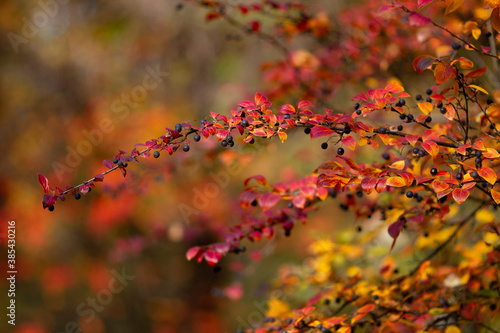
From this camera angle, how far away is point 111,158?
6.68 m

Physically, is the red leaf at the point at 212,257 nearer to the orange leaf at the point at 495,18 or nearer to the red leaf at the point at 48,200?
the red leaf at the point at 48,200

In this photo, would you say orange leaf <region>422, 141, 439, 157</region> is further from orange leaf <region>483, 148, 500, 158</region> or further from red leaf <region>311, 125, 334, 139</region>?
red leaf <region>311, 125, 334, 139</region>

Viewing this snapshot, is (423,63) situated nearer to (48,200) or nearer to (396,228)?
(396,228)

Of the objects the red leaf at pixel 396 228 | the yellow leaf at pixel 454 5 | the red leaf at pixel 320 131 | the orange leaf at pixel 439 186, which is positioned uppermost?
the yellow leaf at pixel 454 5

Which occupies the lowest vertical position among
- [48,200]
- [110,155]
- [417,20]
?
[48,200]

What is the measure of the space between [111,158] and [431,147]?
5.83m

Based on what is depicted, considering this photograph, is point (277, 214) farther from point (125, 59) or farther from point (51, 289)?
point (125, 59)

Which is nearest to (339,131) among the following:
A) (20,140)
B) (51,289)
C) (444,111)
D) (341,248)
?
(444,111)

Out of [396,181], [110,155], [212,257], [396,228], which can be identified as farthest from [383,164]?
[110,155]

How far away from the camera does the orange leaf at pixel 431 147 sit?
1.44 m

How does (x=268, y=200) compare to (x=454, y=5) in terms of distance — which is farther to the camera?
(x=268, y=200)

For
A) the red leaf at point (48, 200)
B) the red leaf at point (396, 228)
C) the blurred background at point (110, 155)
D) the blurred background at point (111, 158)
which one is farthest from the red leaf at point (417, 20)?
the blurred background at point (110, 155)

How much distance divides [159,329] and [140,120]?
133 inches

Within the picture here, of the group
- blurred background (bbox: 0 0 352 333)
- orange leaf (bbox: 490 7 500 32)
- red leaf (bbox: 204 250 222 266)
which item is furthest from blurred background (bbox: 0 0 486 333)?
orange leaf (bbox: 490 7 500 32)
